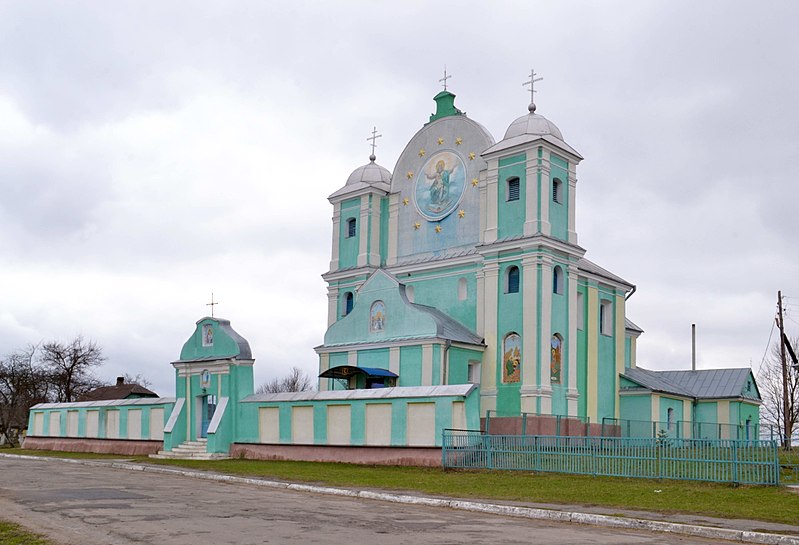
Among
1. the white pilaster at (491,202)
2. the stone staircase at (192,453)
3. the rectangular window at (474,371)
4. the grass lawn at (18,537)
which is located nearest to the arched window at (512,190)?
the white pilaster at (491,202)

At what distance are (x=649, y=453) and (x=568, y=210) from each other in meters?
16.9

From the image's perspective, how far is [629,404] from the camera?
39.6 meters

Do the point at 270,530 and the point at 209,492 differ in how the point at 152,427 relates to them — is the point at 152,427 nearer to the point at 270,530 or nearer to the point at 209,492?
the point at 209,492

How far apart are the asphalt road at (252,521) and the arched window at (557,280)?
60.2 feet

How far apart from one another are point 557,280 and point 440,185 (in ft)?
23.6

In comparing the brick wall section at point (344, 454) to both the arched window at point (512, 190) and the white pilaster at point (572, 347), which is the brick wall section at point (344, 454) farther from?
the arched window at point (512, 190)

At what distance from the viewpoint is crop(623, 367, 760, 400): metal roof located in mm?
43031

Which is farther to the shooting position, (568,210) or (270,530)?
(568,210)

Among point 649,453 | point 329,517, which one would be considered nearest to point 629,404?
point 649,453

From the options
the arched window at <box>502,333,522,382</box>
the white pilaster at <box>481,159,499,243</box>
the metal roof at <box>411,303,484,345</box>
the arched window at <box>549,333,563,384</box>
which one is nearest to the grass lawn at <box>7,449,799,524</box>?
the metal roof at <box>411,303,484,345</box>

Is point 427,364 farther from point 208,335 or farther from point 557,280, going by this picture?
point 208,335

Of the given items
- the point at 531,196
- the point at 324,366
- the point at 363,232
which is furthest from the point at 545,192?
the point at 324,366

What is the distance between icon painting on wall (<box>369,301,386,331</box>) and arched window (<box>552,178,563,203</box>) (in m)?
8.23

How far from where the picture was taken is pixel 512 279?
35.4 meters
